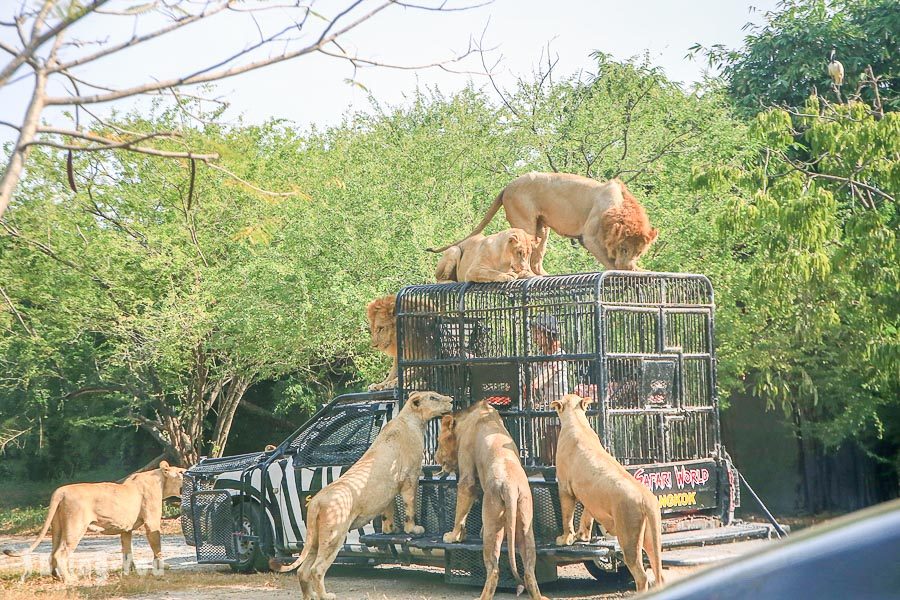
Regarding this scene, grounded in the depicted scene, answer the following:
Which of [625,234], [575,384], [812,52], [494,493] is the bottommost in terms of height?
[494,493]

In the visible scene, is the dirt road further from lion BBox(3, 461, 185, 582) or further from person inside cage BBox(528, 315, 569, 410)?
person inside cage BBox(528, 315, 569, 410)

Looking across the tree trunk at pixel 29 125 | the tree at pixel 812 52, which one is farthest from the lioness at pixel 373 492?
the tree at pixel 812 52

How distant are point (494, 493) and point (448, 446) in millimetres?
1015

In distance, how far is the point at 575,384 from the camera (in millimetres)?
9047

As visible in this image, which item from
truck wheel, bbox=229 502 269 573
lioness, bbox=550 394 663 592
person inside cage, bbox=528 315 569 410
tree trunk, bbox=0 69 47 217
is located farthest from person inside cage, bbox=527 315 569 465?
tree trunk, bbox=0 69 47 217

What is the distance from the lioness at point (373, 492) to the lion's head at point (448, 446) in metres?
0.13

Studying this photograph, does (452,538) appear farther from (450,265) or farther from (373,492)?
(450,265)

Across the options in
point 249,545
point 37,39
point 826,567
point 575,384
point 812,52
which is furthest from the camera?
point 812,52

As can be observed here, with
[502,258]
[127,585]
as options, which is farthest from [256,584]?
[502,258]

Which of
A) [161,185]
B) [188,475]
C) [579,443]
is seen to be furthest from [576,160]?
[579,443]

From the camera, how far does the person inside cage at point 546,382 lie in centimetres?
919

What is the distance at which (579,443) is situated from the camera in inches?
317

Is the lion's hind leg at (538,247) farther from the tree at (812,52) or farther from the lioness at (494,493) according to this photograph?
the tree at (812,52)

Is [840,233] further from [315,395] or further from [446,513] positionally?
[315,395]
